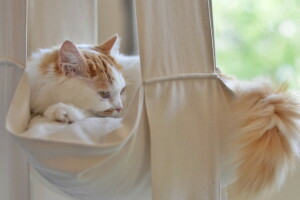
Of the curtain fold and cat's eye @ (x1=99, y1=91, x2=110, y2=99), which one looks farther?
cat's eye @ (x1=99, y1=91, x2=110, y2=99)

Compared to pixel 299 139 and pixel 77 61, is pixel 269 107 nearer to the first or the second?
pixel 299 139

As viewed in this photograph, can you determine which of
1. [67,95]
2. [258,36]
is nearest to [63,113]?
[67,95]

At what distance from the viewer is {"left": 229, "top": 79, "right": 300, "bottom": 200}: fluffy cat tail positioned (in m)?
0.67

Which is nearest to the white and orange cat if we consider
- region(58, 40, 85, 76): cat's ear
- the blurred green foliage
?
region(58, 40, 85, 76): cat's ear

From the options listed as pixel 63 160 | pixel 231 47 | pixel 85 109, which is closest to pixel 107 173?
pixel 63 160

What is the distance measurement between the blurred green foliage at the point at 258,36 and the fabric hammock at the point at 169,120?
0.93m

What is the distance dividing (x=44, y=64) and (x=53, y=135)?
275 millimetres

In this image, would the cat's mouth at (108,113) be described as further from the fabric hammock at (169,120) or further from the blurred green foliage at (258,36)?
the blurred green foliage at (258,36)

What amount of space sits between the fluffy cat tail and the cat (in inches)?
11.4

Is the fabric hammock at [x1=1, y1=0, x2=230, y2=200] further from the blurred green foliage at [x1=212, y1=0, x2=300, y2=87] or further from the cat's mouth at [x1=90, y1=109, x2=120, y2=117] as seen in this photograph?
the blurred green foliage at [x1=212, y1=0, x2=300, y2=87]

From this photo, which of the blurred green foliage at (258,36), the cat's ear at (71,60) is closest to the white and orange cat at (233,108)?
the cat's ear at (71,60)

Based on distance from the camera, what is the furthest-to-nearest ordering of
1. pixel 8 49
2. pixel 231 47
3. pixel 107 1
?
pixel 231 47 < pixel 107 1 < pixel 8 49

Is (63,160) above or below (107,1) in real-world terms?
below

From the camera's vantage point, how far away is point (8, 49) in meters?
0.82
